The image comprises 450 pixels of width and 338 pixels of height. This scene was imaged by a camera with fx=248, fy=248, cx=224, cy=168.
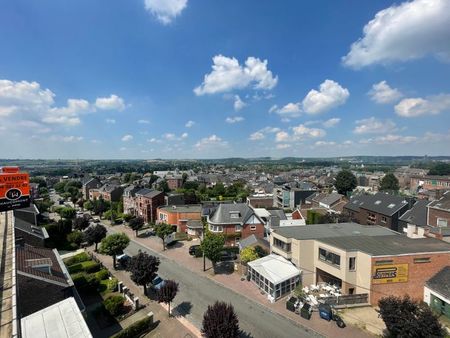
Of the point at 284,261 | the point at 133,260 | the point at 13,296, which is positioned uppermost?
the point at 13,296

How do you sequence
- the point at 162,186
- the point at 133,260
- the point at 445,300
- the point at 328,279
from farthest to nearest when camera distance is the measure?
the point at 162,186, the point at 328,279, the point at 133,260, the point at 445,300

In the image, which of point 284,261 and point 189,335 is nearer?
point 189,335

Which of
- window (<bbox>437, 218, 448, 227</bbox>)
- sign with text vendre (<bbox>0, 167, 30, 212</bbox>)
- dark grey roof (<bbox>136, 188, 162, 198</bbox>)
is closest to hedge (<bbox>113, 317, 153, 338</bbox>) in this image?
sign with text vendre (<bbox>0, 167, 30, 212</bbox>)

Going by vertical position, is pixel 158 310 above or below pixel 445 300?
below

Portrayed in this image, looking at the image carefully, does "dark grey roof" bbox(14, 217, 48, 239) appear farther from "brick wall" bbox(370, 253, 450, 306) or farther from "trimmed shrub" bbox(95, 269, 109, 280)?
"brick wall" bbox(370, 253, 450, 306)

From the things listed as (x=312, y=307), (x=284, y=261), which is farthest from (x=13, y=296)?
(x=284, y=261)

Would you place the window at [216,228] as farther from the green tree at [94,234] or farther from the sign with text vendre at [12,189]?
the sign with text vendre at [12,189]

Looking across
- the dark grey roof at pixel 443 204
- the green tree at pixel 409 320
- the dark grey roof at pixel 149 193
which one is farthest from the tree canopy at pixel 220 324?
the dark grey roof at pixel 149 193

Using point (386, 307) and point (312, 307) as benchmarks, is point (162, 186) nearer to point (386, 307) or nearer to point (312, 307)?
point (312, 307)
